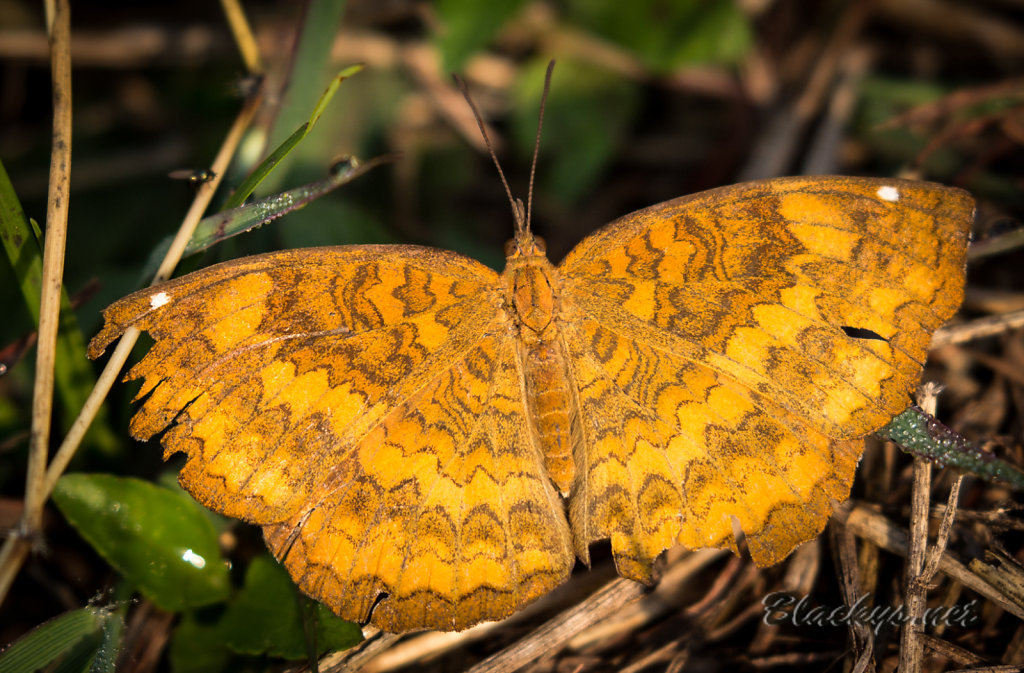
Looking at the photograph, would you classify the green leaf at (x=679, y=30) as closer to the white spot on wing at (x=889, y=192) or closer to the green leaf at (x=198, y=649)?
the white spot on wing at (x=889, y=192)

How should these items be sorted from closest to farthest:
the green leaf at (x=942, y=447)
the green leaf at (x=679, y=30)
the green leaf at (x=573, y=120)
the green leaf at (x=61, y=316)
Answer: the green leaf at (x=942, y=447), the green leaf at (x=61, y=316), the green leaf at (x=679, y=30), the green leaf at (x=573, y=120)

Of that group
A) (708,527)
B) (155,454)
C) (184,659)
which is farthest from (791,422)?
(155,454)

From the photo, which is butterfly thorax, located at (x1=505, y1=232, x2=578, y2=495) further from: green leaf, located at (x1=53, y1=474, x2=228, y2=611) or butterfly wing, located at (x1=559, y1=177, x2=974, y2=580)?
green leaf, located at (x1=53, y1=474, x2=228, y2=611)

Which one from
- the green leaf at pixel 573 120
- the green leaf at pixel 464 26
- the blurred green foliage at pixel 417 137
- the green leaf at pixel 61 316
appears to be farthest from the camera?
the green leaf at pixel 573 120

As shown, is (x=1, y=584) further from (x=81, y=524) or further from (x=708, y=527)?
(x=708, y=527)

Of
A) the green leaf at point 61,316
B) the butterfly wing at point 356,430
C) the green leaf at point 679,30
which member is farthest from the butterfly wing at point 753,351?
the green leaf at point 61,316

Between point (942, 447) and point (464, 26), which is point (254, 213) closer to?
point (464, 26)

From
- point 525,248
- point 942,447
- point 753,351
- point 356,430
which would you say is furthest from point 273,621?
point 942,447
